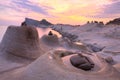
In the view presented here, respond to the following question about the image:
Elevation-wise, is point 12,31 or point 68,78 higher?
point 12,31

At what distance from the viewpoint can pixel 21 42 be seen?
648 cm

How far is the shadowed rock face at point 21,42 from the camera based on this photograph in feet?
21.0

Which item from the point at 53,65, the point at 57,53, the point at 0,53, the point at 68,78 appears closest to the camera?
the point at 68,78

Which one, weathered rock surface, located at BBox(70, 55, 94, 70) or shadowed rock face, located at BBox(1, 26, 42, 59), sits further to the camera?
shadowed rock face, located at BBox(1, 26, 42, 59)

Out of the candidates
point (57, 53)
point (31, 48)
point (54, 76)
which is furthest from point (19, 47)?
point (54, 76)

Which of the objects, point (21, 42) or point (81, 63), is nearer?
point (81, 63)

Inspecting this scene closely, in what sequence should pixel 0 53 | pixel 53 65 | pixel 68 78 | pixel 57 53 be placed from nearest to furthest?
pixel 68 78
pixel 53 65
pixel 57 53
pixel 0 53

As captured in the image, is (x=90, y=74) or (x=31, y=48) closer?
(x=90, y=74)

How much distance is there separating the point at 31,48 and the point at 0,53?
0.80 meters

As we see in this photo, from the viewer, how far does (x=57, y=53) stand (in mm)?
4941

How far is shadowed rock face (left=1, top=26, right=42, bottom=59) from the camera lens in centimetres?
640

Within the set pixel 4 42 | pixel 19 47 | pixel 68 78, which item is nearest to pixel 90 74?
pixel 68 78

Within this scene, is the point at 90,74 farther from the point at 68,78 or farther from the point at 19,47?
the point at 19,47

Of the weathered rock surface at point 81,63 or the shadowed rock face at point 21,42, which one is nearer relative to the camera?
the weathered rock surface at point 81,63
